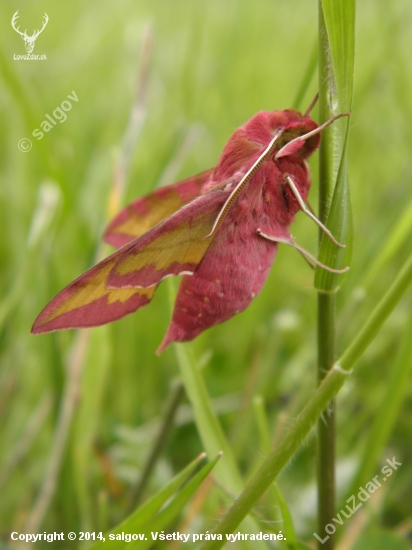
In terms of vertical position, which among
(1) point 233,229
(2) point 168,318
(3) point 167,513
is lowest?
(3) point 167,513

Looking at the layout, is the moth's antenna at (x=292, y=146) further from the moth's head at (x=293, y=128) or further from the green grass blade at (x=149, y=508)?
the green grass blade at (x=149, y=508)

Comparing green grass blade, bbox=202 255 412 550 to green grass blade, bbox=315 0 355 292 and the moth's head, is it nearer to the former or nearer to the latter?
green grass blade, bbox=315 0 355 292

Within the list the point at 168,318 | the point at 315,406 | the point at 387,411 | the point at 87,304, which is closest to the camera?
the point at 315,406

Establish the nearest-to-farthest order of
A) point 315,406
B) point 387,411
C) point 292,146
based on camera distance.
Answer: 1. point 315,406
2. point 292,146
3. point 387,411

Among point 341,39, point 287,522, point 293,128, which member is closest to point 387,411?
point 287,522

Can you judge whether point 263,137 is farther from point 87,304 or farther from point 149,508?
point 149,508

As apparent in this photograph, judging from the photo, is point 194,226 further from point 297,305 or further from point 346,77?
point 297,305

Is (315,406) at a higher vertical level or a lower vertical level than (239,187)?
lower

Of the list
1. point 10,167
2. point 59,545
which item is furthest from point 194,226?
point 10,167
